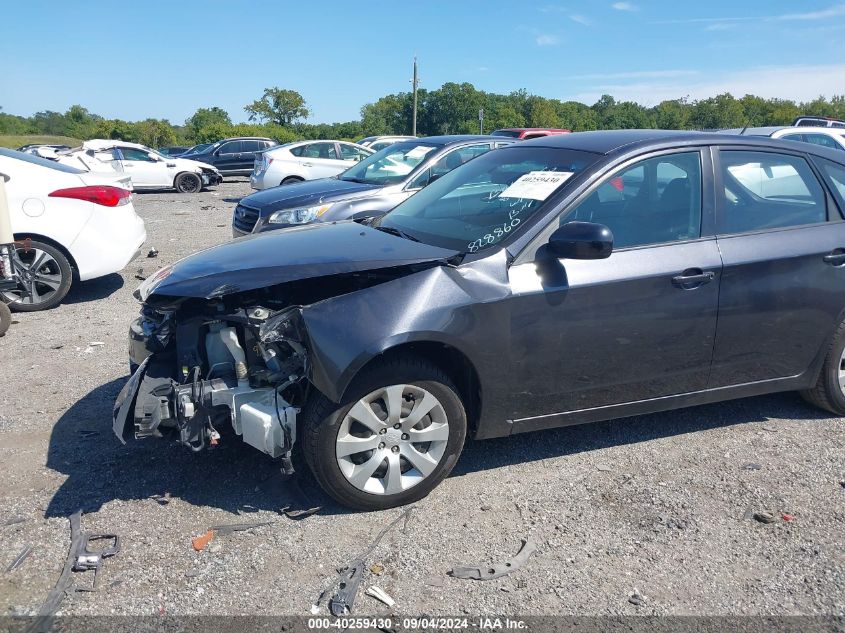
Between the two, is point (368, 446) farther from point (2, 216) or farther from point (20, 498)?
point (2, 216)

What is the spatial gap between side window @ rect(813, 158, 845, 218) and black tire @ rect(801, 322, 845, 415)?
794 millimetres

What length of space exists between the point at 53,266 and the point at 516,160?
4991 mm

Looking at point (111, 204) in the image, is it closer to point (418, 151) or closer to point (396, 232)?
point (418, 151)

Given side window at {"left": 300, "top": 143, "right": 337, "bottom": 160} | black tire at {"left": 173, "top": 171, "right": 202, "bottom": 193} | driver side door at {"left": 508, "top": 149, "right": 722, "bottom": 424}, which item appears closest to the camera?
driver side door at {"left": 508, "top": 149, "right": 722, "bottom": 424}

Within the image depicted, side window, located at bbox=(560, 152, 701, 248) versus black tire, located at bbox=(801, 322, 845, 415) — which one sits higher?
side window, located at bbox=(560, 152, 701, 248)

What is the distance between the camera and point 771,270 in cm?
402

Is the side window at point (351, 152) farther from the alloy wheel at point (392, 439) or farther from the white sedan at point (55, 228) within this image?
the alloy wheel at point (392, 439)

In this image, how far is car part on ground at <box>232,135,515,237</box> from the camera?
800 cm

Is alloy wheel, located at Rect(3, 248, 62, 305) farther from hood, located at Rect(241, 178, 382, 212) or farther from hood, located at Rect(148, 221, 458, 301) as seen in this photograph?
hood, located at Rect(148, 221, 458, 301)

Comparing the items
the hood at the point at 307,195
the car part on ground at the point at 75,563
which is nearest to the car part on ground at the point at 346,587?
the car part on ground at the point at 75,563

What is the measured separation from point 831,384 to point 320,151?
15456 mm

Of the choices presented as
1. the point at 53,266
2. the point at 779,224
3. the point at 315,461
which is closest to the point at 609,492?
the point at 315,461

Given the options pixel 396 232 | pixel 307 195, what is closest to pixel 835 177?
pixel 396 232

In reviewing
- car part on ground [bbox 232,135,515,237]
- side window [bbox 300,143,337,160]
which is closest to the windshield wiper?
car part on ground [bbox 232,135,515,237]
